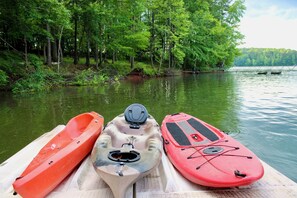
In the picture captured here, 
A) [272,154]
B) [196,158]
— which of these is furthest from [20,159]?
[272,154]

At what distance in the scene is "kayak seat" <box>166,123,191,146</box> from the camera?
3.82 meters

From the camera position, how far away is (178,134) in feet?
13.9

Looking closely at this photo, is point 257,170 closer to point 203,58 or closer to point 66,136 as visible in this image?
point 66,136

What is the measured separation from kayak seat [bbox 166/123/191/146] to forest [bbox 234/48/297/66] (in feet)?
231

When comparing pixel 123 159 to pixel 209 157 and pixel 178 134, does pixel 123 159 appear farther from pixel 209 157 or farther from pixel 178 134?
pixel 178 134

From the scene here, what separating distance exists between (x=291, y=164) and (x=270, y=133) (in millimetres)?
1702

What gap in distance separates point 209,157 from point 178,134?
3.54 feet

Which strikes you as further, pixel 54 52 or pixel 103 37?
pixel 103 37

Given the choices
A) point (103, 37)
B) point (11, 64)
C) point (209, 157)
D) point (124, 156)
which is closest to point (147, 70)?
point (103, 37)

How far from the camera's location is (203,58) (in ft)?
99.6

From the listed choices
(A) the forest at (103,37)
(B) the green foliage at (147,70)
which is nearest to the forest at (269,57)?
(A) the forest at (103,37)

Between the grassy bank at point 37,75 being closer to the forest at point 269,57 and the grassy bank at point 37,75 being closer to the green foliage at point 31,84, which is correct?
the green foliage at point 31,84

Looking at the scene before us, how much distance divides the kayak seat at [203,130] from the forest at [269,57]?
7027 centimetres

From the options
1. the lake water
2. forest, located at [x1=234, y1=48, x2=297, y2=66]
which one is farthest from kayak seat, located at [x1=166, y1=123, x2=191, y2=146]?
forest, located at [x1=234, y1=48, x2=297, y2=66]
